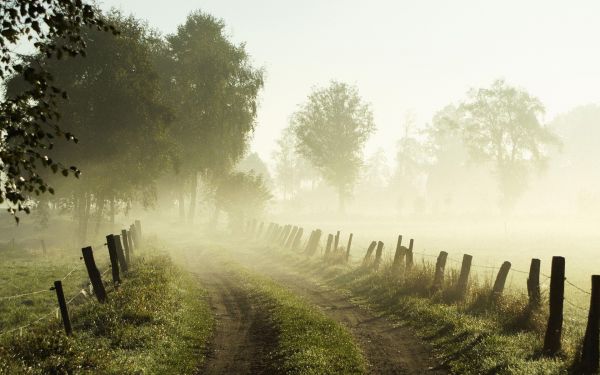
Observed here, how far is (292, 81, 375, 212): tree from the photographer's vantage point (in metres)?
78.7

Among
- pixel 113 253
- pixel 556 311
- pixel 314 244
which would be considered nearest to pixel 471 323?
pixel 556 311

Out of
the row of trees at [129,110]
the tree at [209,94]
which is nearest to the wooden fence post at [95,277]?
the row of trees at [129,110]

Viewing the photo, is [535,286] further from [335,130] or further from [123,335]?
[335,130]

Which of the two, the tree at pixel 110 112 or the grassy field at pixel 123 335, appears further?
the tree at pixel 110 112

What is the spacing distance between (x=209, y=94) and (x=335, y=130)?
107 ft

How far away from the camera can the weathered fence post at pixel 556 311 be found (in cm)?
1115

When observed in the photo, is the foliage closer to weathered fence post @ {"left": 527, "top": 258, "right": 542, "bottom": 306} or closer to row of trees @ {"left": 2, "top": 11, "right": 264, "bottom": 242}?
row of trees @ {"left": 2, "top": 11, "right": 264, "bottom": 242}

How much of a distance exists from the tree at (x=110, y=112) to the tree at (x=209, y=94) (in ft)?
36.1

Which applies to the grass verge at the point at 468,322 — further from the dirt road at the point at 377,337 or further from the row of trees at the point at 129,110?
the row of trees at the point at 129,110

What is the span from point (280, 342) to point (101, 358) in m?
4.49

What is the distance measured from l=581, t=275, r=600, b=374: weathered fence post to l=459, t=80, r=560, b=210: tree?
6076cm

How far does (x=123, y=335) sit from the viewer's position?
39.9 ft

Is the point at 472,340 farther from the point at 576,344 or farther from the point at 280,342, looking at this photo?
the point at 280,342

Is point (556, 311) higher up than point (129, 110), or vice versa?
point (129, 110)
